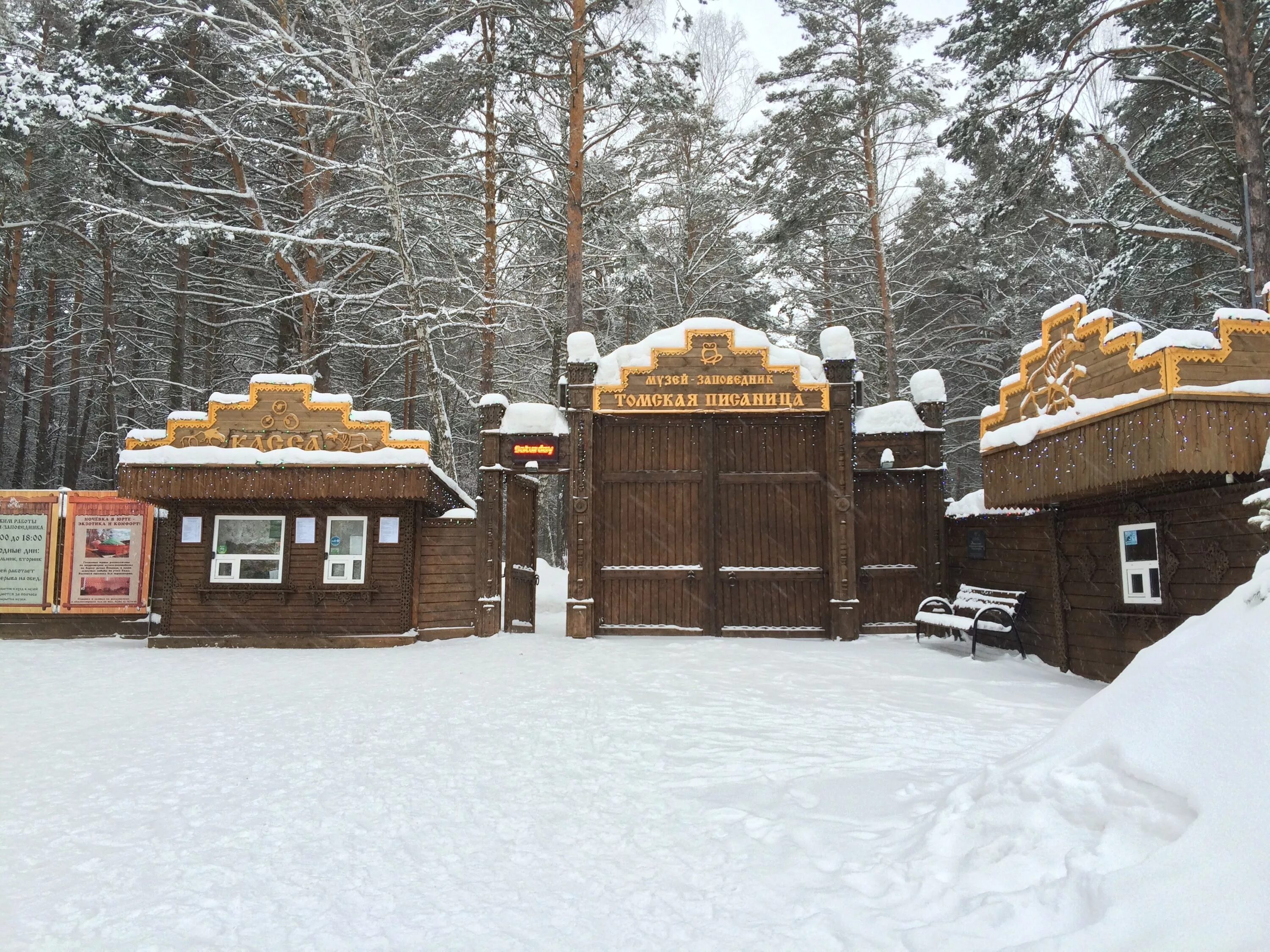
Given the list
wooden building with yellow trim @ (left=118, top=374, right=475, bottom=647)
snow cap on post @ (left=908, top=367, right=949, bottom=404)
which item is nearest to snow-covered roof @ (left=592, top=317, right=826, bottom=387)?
snow cap on post @ (left=908, top=367, right=949, bottom=404)

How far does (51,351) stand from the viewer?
25547 millimetres

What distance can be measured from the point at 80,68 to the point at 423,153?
6376mm

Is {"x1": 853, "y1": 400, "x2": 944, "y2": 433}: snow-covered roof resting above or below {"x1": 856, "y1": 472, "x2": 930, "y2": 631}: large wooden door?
above

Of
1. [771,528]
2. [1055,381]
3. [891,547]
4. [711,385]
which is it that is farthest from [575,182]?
[1055,381]

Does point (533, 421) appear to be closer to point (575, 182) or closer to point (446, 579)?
point (446, 579)

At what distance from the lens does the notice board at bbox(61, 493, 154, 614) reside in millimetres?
13961

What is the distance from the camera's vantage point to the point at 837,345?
13.4 meters

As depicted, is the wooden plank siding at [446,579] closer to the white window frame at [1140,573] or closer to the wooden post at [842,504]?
the wooden post at [842,504]

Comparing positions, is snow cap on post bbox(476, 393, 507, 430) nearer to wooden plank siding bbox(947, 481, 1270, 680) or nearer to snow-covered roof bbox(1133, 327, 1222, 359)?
wooden plank siding bbox(947, 481, 1270, 680)

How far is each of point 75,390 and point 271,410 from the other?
18.3 meters

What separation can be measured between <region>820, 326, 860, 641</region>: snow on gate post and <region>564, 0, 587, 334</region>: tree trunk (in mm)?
5625

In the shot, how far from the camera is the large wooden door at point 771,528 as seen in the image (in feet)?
43.3

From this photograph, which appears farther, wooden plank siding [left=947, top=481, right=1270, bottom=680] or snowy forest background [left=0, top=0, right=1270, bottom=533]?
snowy forest background [left=0, top=0, right=1270, bottom=533]

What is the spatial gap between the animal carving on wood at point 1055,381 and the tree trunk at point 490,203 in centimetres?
1091
